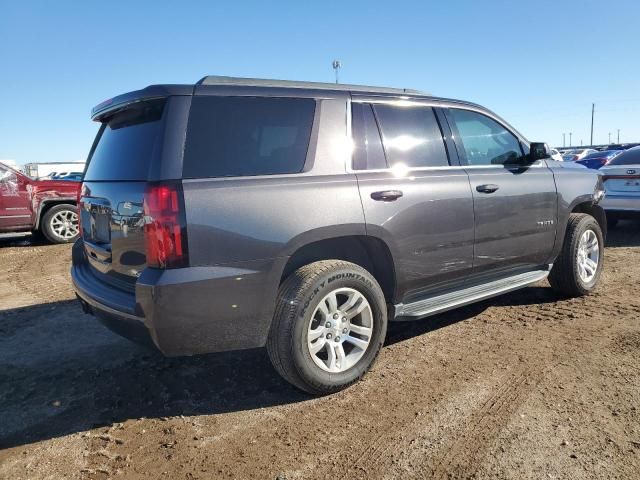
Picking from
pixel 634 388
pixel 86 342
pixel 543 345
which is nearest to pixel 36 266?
pixel 86 342

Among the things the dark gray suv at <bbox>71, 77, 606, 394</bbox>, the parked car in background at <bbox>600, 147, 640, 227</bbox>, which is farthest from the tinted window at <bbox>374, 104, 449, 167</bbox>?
the parked car in background at <bbox>600, 147, 640, 227</bbox>

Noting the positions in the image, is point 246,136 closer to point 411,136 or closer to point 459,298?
point 411,136

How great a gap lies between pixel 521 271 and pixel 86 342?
3.87 m

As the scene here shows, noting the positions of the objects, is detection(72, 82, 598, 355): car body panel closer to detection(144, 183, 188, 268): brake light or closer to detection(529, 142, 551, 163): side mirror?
detection(144, 183, 188, 268): brake light

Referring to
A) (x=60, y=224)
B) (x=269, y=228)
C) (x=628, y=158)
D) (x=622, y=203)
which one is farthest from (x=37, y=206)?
(x=628, y=158)

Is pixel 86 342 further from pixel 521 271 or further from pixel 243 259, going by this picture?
pixel 521 271

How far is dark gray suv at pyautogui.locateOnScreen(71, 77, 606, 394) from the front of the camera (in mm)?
2555

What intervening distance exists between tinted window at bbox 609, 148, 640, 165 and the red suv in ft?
32.6

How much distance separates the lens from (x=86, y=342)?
13.2ft

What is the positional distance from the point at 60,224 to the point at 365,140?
321 inches

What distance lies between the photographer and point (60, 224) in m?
9.38

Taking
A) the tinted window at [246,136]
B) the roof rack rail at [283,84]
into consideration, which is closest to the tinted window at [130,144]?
the tinted window at [246,136]

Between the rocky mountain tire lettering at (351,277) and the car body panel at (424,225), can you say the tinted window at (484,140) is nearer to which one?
the car body panel at (424,225)

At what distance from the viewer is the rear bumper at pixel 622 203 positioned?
796 centimetres
